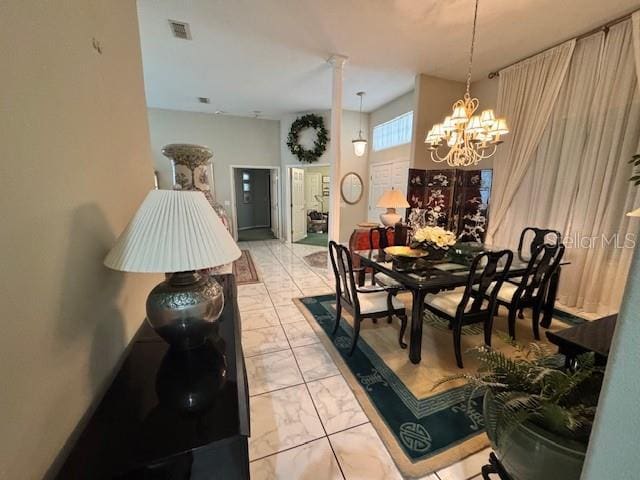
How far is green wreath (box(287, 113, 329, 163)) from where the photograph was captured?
591cm

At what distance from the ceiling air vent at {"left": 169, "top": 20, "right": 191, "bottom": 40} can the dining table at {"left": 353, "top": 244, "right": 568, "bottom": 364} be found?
3.35 metres

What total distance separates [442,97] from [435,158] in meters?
0.98

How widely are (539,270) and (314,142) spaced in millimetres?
5019

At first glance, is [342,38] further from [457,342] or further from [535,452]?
[535,452]

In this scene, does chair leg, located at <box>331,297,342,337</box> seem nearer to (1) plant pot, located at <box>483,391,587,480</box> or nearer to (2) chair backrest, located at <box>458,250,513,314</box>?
(2) chair backrest, located at <box>458,250,513,314</box>

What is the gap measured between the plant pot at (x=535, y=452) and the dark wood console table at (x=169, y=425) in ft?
2.78

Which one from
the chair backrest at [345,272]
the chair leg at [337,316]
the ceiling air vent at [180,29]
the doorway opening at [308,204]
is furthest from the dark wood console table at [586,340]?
the ceiling air vent at [180,29]

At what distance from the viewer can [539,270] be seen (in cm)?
222

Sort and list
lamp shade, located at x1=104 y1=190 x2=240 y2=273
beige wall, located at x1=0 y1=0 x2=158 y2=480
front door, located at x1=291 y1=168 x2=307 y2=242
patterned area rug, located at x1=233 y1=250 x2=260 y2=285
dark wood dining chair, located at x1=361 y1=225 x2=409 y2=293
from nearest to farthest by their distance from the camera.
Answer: beige wall, located at x1=0 y1=0 x2=158 y2=480 → lamp shade, located at x1=104 y1=190 x2=240 y2=273 → dark wood dining chair, located at x1=361 y1=225 x2=409 y2=293 → patterned area rug, located at x1=233 y1=250 x2=260 y2=285 → front door, located at x1=291 y1=168 x2=307 y2=242

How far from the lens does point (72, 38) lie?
0.89 metres

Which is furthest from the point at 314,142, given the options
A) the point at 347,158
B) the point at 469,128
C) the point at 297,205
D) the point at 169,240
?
the point at 169,240

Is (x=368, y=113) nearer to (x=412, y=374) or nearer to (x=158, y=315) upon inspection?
(x=412, y=374)

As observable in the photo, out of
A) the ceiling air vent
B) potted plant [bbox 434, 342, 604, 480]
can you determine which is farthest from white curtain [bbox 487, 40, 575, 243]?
the ceiling air vent

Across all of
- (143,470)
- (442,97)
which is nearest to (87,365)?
(143,470)
